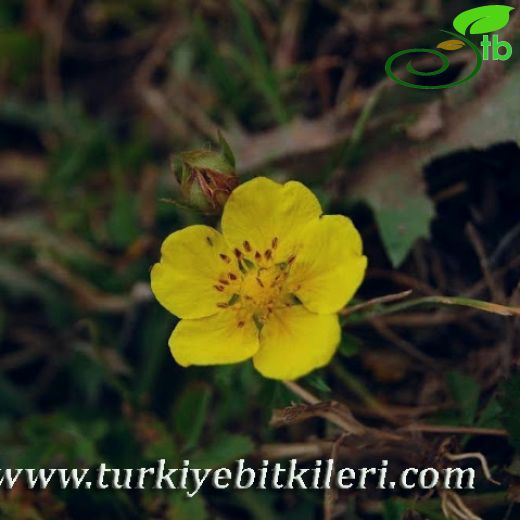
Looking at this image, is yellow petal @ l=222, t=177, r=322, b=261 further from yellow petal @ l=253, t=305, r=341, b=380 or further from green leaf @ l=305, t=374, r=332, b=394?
green leaf @ l=305, t=374, r=332, b=394

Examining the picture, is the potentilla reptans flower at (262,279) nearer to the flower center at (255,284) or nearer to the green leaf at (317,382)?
the flower center at (255,284)

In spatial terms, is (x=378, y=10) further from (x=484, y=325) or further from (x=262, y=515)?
(x=262, y=515)

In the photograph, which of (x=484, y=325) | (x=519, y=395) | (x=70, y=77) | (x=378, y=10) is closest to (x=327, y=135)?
(x=378, y=10)

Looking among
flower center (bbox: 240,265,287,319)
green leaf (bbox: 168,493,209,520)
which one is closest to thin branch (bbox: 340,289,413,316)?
flower center (bbox: 240,265,287,319)

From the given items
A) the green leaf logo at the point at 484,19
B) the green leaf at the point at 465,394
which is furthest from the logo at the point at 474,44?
the green leaf at the point at 465,394

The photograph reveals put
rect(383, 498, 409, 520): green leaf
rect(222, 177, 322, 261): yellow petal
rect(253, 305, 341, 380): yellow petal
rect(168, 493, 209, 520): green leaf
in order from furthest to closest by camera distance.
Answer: rect(168, 493, 209, 520): green leaf, rect(383, 498, 409, 520): green leaf, rect(222, 177, 322, 261): yellow petal, rect(253, 305, 341, 380): yellow petal

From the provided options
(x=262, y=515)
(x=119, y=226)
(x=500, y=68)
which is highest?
(x=500, y=68)

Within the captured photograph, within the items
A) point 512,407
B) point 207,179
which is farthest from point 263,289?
point 512,407
